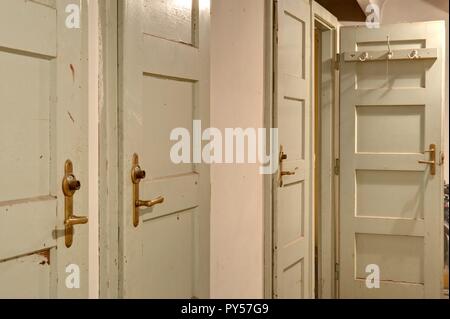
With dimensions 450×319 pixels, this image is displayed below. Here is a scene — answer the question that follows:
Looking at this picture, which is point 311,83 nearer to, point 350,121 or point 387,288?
point 350,121

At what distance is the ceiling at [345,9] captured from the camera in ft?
13.0

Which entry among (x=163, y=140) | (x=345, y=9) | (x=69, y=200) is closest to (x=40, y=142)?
(x=69, y=200)

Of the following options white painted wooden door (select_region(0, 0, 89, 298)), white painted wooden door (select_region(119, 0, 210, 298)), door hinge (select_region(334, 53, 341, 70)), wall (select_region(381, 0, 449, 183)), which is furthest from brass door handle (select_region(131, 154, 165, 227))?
wall (select_region(381, 0, 449, 183))

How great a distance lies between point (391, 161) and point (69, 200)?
2723mm

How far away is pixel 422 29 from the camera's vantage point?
141 inches

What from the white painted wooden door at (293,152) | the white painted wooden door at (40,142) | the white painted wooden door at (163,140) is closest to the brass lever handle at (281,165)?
the white painted wooden door at (293,152)

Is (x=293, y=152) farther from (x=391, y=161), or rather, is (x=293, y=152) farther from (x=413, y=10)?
(x=413, y=10)

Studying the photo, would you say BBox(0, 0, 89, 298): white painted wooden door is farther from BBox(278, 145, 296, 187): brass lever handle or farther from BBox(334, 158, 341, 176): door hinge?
BBox(334, 158, 341, 176): door hinge

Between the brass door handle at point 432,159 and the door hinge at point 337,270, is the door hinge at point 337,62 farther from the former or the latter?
the door hinge at point 337,270

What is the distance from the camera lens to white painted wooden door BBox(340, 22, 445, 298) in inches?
141

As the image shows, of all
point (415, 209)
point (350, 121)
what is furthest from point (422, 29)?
point (415, 209)

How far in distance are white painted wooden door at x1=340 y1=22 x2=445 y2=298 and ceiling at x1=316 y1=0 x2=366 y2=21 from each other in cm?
36

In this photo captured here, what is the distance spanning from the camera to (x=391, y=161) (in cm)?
366

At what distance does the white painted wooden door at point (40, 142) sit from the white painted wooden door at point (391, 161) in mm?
2605
